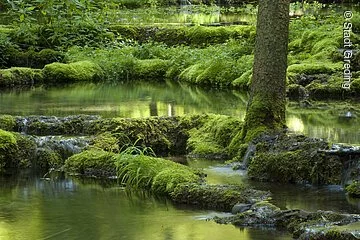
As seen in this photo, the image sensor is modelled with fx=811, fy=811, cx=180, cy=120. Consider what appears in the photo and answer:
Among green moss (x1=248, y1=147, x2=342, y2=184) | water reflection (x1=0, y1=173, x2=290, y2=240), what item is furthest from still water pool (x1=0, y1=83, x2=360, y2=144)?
water reflection (x1=0, y1=173, x2=290, y2=240)

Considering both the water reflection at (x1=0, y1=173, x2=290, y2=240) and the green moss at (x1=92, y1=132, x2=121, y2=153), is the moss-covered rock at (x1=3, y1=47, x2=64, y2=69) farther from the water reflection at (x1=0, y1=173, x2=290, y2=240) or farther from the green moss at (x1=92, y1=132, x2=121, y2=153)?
the water reflection at (x1=0, y1=173, x2=290, y2=240)

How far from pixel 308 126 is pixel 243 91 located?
542 centimetres

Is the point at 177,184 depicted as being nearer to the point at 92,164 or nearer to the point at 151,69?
the point at 92,164

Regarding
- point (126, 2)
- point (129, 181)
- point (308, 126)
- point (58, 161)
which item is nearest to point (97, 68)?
point (308, 126)

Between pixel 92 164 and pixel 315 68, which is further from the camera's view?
pixel 315 68

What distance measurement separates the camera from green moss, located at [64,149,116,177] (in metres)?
10.4

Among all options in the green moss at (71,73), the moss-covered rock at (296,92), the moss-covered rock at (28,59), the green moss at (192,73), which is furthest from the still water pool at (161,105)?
the moss-covered rock at (28,59)

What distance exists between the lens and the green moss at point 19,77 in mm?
19984

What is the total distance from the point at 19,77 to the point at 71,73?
4.47ft

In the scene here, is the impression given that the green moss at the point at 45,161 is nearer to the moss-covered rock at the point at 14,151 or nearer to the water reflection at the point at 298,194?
the moss-covered rock at the point at 14,151

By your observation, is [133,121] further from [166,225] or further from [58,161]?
[166,225]

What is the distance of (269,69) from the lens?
1084cm

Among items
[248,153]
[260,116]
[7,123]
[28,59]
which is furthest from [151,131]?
[28,59]

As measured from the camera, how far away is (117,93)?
1811 cm
